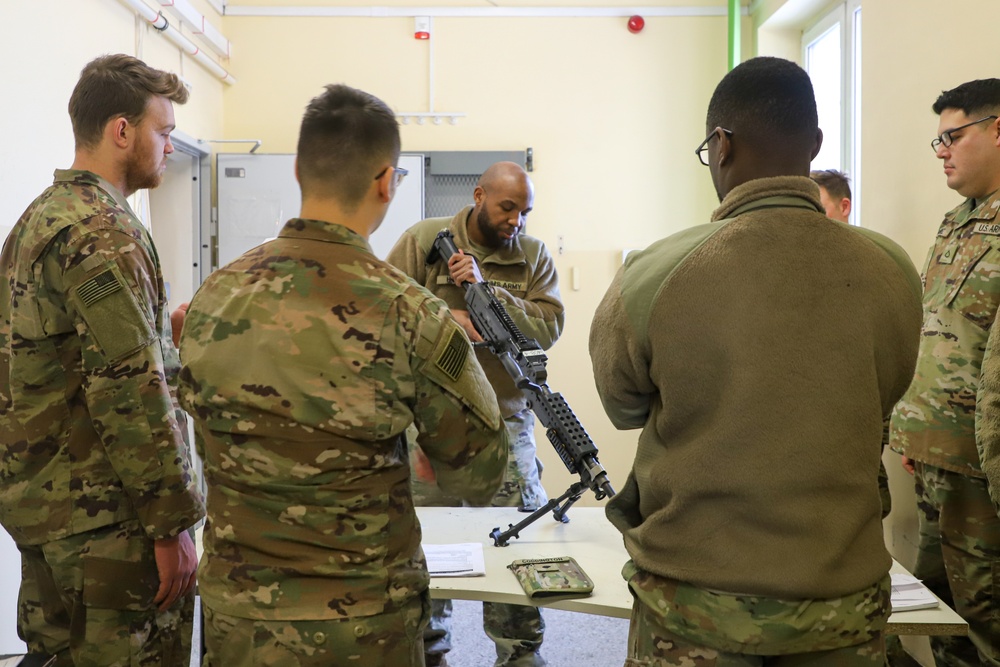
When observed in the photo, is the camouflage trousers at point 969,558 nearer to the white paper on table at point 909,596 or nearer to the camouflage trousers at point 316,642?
the white paper on table at point 909,596

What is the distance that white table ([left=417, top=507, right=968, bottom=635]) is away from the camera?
5.60 feet

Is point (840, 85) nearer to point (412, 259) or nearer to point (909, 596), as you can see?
point (412, 259)

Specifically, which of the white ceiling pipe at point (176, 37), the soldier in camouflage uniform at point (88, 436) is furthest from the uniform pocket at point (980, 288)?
the white ceiling pipe at point (176, 37)

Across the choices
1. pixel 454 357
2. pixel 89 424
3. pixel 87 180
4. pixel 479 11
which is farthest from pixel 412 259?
pixel 479 11

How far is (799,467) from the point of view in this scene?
47.5 inches

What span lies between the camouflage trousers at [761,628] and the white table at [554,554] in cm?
45

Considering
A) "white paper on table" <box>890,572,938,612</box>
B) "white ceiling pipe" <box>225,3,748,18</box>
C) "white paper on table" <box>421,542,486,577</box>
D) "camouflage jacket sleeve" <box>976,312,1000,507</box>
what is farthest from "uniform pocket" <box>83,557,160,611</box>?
"white ceiling pipe" <box>225,3,748,18</box>

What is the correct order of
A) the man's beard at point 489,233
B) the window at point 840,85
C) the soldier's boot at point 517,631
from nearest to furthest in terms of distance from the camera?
the soldier's boot at point 517,631 < the man's beard at point 489,233 < the window at point 840,85

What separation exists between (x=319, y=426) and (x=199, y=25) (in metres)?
3.46

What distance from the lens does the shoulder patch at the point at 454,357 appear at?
4.22 ft

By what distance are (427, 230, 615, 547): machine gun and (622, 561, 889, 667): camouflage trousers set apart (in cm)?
40

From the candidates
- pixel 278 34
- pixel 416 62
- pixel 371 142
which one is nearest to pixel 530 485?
pixel 371 142

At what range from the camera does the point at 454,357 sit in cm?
130

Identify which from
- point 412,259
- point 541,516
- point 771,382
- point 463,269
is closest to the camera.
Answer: point 771,382
